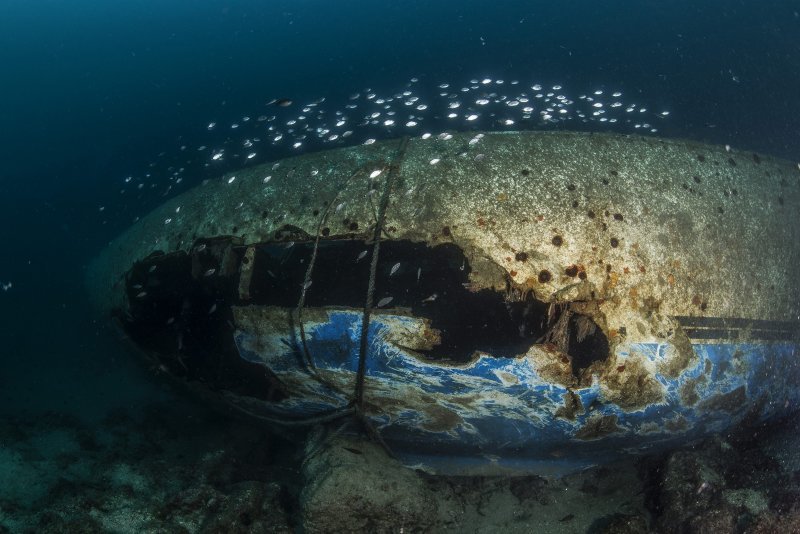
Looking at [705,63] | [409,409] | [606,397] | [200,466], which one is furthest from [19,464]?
[705,63]

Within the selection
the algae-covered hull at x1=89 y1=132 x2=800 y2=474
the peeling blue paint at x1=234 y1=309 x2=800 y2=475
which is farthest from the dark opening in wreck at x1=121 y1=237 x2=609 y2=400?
the peeling blue paint at x1=234 y1=309 x2=800 y2=475

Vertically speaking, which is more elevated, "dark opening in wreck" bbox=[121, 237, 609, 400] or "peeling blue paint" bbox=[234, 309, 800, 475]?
"dark opening in wreck" bbox=[121, 237, 609, 400]

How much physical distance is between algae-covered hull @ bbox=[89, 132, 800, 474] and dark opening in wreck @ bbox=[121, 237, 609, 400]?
19mm

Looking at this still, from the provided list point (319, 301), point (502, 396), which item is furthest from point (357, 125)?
point (502, 396)

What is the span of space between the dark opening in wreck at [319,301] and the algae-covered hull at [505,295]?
2cm

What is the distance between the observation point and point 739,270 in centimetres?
400

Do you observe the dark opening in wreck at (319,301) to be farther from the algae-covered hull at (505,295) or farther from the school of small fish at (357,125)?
the school of small fish at (357,125)

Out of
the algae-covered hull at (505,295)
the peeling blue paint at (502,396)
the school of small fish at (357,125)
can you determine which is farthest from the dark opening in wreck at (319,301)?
the school of small fish at (357,125)

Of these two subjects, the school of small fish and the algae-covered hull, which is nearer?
the algae-covered hull

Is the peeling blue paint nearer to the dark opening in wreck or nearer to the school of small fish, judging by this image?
the dark opening in wreck

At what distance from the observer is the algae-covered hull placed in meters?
3.57

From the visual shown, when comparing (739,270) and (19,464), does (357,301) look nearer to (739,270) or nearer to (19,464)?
(739,270)

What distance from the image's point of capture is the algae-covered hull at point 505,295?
3570 mm

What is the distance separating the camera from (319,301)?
384 centimetres
